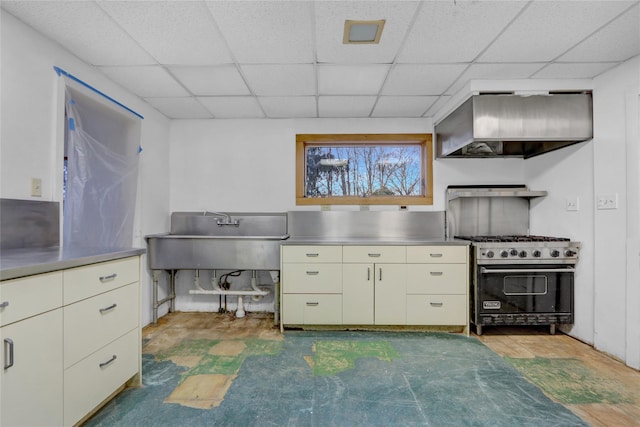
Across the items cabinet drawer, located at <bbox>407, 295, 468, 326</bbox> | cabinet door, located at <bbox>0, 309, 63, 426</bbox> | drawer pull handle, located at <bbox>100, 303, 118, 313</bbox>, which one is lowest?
cabinet drawer, located at <bbox>407, 295, 468, 326</bbox>

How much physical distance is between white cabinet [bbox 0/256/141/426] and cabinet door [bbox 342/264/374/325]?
164 cm

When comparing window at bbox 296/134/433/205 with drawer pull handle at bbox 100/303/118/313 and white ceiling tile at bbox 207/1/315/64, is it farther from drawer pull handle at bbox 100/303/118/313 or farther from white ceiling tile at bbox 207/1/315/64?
drawer pull handle at bbox 100/303/118/313

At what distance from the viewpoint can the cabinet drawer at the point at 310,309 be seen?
2.70m

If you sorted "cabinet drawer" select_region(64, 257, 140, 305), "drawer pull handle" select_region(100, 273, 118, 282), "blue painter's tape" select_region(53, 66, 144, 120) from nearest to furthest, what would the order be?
"cabinet drawer" select_region(64, 257, 140, 305) → "drawer pull handle" select_region(100, 273, 118, 282) → "blue painter's tape" select_region(53, 66, 144, 120)

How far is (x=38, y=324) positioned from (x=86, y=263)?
31cm

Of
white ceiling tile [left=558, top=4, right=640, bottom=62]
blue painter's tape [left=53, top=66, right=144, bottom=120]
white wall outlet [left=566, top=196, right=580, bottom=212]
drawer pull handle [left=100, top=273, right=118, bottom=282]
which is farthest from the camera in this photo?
white wall outlet [left=566, top=196, right=580, bottom=212]

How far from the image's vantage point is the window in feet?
11.1

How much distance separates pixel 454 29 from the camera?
1792 millimetres

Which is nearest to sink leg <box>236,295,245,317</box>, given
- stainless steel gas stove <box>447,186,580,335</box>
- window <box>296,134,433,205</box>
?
window <box>296,134,433,205</box>

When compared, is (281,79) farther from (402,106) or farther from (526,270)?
(526,270)

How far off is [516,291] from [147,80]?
373cm

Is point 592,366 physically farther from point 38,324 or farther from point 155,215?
point 155,215

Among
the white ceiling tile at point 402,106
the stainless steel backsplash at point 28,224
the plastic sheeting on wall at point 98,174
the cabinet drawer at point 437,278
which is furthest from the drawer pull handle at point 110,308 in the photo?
the white ceiling tile at point 402,106

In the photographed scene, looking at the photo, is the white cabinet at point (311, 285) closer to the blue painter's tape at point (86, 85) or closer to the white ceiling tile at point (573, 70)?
the blue painter's tape at point (86, 85)
